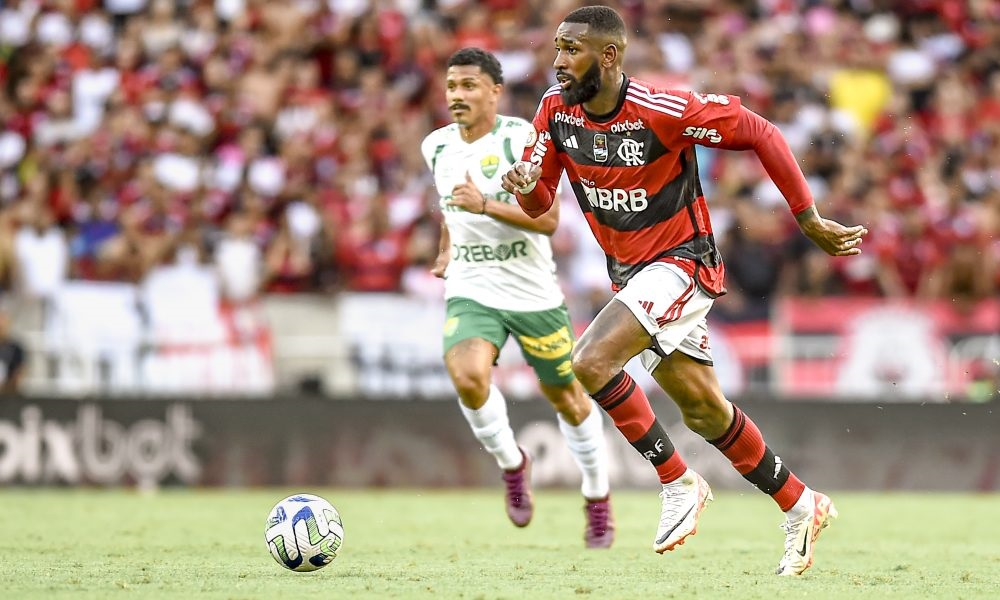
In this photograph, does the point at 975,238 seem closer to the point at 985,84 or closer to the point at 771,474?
the point at 985,84

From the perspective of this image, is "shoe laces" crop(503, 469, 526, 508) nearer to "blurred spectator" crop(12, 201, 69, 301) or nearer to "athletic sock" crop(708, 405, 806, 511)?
"athletic sock" crop(708, 405, 806, 511)

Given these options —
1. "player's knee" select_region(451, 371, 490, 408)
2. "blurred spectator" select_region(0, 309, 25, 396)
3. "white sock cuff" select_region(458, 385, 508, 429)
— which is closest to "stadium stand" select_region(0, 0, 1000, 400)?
"blurred spectator" select_region(0, 309, 25, 396)

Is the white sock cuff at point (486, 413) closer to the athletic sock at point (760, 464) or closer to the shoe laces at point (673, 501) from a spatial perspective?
the shoe laces at point (673, 501)

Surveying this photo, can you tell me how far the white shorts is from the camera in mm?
7746

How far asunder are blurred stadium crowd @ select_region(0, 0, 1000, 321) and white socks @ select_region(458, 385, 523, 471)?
5.71 m

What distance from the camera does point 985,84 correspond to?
20.3 meters

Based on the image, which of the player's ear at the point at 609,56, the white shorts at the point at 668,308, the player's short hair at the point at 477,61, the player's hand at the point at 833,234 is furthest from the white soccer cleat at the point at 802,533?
the player's short hair at the point at 477,61

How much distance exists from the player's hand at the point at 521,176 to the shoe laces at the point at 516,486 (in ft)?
9.12

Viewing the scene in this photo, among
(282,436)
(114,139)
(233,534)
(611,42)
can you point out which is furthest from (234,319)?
(611,42)

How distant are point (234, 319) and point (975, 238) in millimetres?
8177

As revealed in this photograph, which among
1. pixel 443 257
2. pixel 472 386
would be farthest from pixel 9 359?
pixel 472 386

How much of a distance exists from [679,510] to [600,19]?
262 cm

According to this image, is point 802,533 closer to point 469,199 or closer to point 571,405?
point 571,405

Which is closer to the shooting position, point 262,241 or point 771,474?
point 771,474
